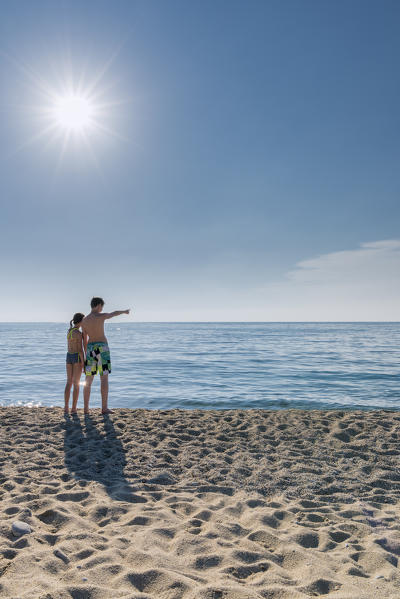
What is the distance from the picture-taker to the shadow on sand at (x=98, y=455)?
4910 millimetres

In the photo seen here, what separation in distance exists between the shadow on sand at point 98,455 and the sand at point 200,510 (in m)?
0.03

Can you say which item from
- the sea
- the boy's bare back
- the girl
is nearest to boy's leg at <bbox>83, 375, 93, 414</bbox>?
the girl

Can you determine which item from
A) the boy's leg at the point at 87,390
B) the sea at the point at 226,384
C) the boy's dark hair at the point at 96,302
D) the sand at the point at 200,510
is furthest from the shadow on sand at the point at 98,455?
the sea at the point at 226,384

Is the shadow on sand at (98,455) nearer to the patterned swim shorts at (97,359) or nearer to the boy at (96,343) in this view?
the boy at (96,343)

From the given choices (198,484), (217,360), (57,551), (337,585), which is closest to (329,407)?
(198,484)

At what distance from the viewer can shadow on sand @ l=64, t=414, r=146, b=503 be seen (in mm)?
4910

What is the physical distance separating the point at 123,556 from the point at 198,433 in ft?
13.9

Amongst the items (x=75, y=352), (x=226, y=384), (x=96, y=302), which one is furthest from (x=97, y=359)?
(x=226, y=384)

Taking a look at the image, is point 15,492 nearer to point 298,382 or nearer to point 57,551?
point 57,551

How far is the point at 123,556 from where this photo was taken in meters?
3.24

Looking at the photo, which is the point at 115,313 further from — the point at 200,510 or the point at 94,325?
the point at 200,510

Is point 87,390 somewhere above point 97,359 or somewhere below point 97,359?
below

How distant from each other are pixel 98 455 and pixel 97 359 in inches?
97.6

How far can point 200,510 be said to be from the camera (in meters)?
4.25
